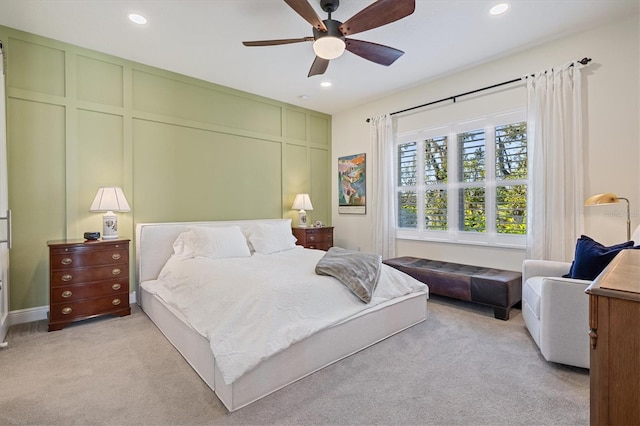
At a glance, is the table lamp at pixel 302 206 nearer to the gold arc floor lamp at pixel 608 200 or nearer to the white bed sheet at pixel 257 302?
the white bed sheet at pixel 257 302

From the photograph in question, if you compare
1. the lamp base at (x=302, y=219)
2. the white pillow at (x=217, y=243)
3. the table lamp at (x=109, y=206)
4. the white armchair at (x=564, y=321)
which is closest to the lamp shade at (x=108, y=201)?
the table lamp at (x=109, y=206)

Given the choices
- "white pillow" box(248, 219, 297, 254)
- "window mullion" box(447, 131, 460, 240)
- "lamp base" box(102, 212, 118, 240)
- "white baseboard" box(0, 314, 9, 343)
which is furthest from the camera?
"window mullion" box(447, 131, 460, 240)

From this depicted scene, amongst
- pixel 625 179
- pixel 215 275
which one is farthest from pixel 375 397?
pixel 625 179

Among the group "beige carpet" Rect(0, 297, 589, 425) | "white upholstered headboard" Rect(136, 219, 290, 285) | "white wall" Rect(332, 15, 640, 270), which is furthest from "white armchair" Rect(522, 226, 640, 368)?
"white upholstered headboard" Rect(136, 219, 290, 285)

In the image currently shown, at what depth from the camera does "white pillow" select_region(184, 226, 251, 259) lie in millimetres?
3480

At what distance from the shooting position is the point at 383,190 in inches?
197

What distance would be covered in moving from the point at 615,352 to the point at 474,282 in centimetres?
270

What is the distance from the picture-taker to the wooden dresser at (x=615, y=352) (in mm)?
837

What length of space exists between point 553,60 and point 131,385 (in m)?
4.91

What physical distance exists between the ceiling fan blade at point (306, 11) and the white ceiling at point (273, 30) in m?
0.45

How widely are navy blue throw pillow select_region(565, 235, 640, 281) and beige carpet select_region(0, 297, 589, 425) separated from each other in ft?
2.23

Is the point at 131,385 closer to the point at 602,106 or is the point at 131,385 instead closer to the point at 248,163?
the point at 248,163

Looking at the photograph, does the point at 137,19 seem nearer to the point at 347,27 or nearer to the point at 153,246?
the point at 347,27

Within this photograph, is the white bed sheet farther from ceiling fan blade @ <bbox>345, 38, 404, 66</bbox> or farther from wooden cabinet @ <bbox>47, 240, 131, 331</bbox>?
ceiling fan blade @ <bbox>345, 38, 404, 66</bbox>
